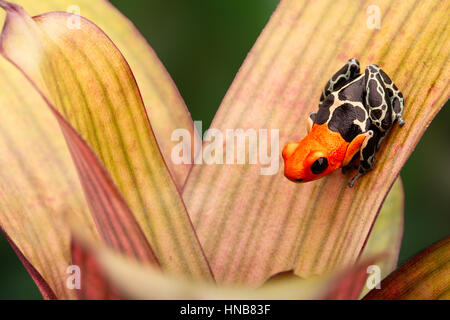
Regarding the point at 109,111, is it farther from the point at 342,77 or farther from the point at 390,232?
the point at 390,232

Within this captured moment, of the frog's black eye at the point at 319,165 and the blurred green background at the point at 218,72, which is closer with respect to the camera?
the frog's black eye at the point at 319,165

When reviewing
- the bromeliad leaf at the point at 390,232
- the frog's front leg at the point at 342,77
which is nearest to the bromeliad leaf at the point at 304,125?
the frog's front leg at the point at 342,77

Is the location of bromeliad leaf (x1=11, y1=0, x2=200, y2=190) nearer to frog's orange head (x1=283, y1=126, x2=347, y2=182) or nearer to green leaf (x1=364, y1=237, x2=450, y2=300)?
frog's orange head (x1=283, y1=126, x2=347, y2=182)

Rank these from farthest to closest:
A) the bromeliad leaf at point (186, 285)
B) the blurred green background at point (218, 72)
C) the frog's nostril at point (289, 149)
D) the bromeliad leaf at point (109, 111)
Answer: the blurred green background at point (218, 72), the frog's nostril at point (289, 149), the bromeliad leaf at point (109, 111), the bromeliad leaf at point (186, 285)

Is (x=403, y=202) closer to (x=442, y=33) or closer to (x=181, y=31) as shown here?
(x=442, y=33)

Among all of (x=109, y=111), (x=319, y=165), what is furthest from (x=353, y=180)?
(x=109, y=111)

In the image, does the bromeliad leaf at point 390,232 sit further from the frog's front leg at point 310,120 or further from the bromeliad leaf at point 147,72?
the bromeliad leaf at point 147,72
